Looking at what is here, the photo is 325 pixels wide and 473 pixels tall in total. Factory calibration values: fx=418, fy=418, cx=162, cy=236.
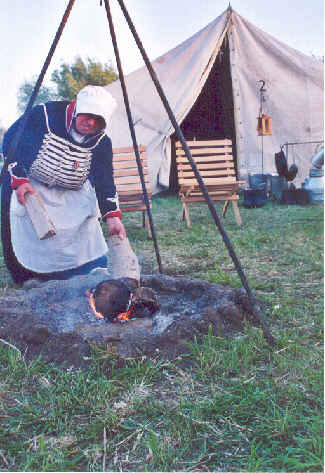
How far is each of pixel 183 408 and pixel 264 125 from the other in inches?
234

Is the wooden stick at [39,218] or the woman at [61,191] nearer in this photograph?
the wooden stick at [39,218]

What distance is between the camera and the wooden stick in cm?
204

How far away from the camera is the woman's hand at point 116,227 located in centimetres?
231

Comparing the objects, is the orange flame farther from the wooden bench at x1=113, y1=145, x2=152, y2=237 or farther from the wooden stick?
the wooden bench at x1=113, y1=145, x2=152, y2=237

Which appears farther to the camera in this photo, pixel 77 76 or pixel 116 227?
pixel 77 76

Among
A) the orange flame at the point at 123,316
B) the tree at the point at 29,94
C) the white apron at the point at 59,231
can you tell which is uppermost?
the tree at the point at 29,94

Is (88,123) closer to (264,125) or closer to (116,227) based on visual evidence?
(116,227)

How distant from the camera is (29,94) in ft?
7.22

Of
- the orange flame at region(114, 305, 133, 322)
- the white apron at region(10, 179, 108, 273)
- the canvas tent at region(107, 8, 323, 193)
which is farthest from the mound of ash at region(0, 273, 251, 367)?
the canvas tent at region(107, 8, 323, 193)

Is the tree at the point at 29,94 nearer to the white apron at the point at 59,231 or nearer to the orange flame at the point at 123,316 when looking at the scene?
the white apron at the point at 59,231

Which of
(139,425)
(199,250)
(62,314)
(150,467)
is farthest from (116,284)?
(199,250)

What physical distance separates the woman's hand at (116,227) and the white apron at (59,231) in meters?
0.17

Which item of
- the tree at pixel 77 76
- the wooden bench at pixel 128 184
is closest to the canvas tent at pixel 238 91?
the wooden bench at pixel 128 184

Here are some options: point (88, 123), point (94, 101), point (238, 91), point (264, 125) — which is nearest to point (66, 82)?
point (88, 123)
